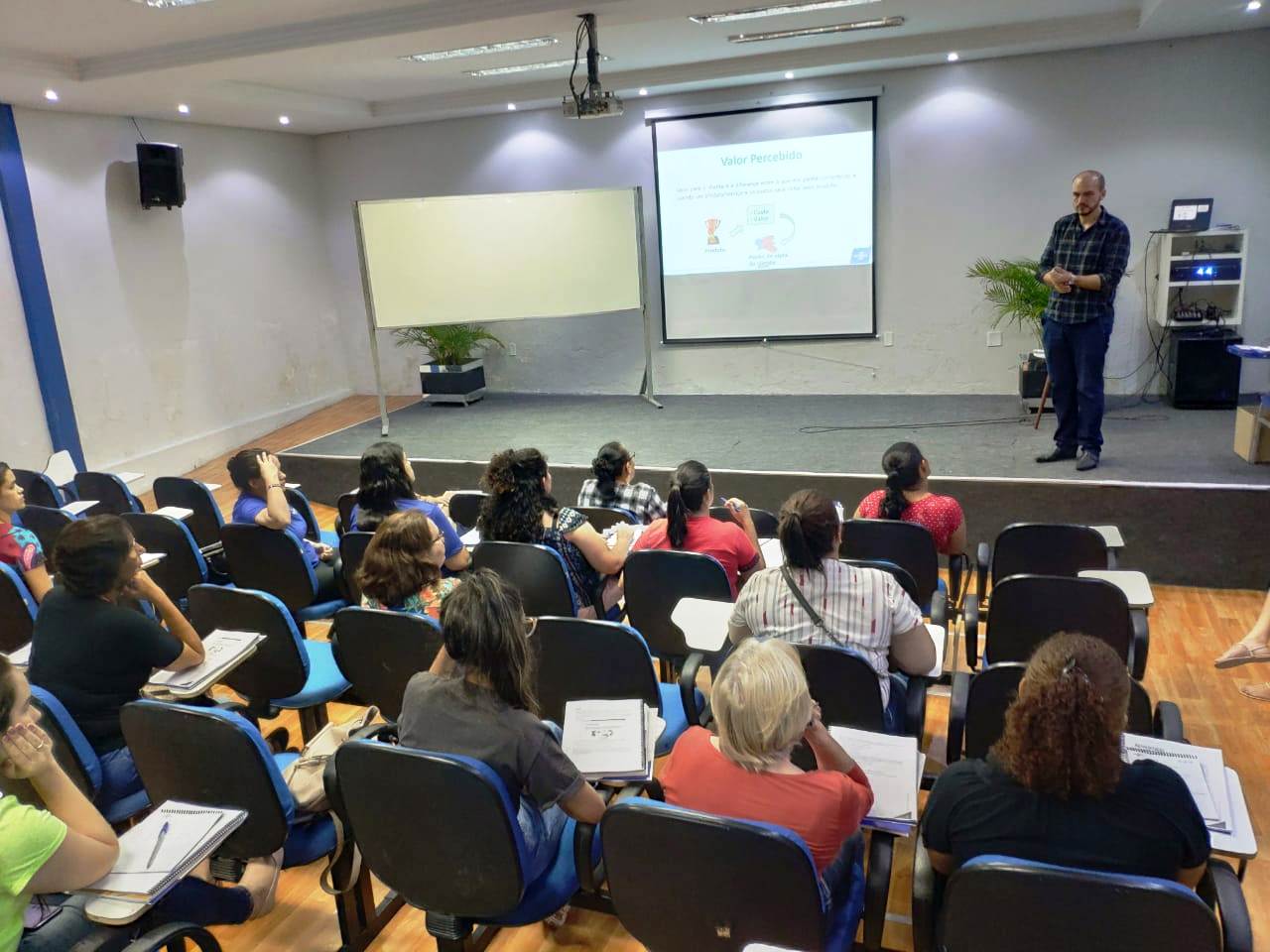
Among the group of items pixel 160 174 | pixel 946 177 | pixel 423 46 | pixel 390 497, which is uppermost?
pixel 423 46

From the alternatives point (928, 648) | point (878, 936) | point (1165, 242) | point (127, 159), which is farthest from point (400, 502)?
point (1165, 242)

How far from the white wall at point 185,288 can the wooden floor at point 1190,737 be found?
4038mm

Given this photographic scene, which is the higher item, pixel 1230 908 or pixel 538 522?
pixel 538 522

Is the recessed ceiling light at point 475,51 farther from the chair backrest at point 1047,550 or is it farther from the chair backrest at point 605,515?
the chair backrest at point 1047,550

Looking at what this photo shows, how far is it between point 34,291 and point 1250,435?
326 inches

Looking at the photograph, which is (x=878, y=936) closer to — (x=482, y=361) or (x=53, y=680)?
(x=53, y=680)

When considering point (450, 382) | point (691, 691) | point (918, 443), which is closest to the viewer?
point (691, 691)

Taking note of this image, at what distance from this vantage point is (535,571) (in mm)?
3346

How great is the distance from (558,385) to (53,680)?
23.2 ft

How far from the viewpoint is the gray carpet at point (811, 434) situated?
214 inches

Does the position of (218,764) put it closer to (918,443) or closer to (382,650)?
(382,650)

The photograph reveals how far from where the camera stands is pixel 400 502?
3814 millimetres

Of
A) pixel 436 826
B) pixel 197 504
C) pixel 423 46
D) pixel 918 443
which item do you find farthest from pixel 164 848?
pixel 918 443

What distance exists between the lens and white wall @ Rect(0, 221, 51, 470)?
21.9 ft
